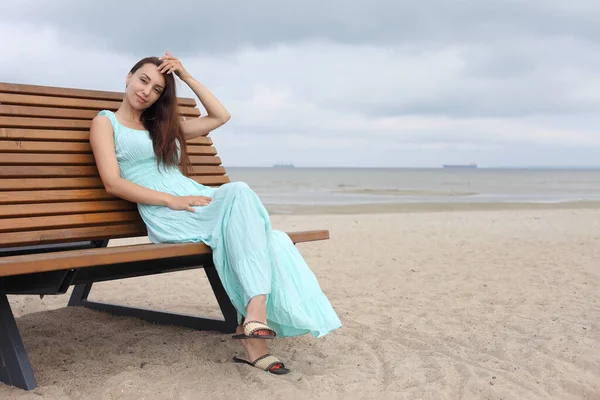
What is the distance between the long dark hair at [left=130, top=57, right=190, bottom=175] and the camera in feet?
12.5

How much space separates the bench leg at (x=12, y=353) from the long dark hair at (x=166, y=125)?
1201 mm

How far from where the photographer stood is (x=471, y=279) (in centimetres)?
640

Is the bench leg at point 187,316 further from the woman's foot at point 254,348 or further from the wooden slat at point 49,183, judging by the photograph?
the wooden slat at point 49,183

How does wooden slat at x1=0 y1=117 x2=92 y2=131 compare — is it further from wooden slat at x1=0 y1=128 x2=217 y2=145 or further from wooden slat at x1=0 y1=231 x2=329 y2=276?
wooden slat at x1=0 y1=231 x2=329 y2=276

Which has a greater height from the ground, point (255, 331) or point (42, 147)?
point (42, 147)

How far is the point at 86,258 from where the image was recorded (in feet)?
8.91

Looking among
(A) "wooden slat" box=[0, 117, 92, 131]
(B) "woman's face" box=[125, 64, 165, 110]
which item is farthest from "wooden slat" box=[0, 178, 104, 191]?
(B) "woman's face" box=[125, 64, 165, 110]

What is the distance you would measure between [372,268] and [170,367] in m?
3.95

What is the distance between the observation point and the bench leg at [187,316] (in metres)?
4.18

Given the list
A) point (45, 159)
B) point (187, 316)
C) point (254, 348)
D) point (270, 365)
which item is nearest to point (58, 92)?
point (45, 159)

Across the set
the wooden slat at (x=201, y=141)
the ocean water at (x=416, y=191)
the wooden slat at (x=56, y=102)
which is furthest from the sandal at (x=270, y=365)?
the ocean water at (x=416, y=191)

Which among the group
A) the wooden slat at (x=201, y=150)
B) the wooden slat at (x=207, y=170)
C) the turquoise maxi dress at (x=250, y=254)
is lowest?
the turquoise maxi dress at (x=250, y=254)

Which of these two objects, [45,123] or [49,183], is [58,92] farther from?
[49,183]

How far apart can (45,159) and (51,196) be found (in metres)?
0.25
